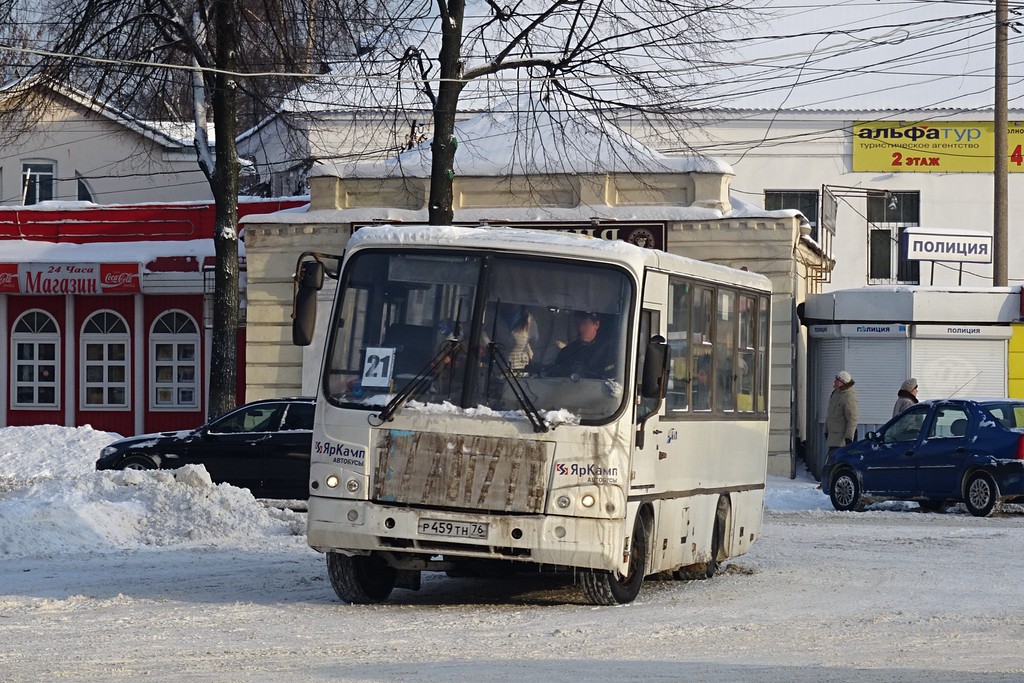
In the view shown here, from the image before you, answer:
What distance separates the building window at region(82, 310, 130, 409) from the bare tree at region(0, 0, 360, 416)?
7.51 metres

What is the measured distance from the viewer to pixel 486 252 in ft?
36.5

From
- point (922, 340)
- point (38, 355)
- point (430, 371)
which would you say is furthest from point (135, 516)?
point (38, 355)

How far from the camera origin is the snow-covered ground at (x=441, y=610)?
8.50 metres

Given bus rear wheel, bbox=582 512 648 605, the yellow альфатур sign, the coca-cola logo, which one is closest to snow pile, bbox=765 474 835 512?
bus rear wheel, bbox=582 512 648 605

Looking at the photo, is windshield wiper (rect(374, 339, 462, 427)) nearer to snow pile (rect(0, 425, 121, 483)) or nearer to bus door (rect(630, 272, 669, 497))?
bus door (rect(630, 272, 669, 497))

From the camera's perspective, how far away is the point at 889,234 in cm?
4184

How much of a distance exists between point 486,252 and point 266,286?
1904cm

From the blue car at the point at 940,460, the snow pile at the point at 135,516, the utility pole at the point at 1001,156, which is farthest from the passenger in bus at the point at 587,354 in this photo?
the utility pole at the point at 1001,156

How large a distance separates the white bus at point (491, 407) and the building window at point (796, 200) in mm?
30516

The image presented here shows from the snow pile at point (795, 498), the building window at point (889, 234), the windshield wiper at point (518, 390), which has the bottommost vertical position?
the snow pile at point (795, 498)

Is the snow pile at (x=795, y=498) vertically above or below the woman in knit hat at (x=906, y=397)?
below

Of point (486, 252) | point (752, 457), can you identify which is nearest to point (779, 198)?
point (752, 457)

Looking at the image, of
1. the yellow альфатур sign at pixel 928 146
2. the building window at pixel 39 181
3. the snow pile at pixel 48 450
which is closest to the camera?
the snow pile at pixel 48 450

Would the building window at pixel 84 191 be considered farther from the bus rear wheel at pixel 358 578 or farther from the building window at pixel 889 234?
the bus rear wheel at pixel 358 578
